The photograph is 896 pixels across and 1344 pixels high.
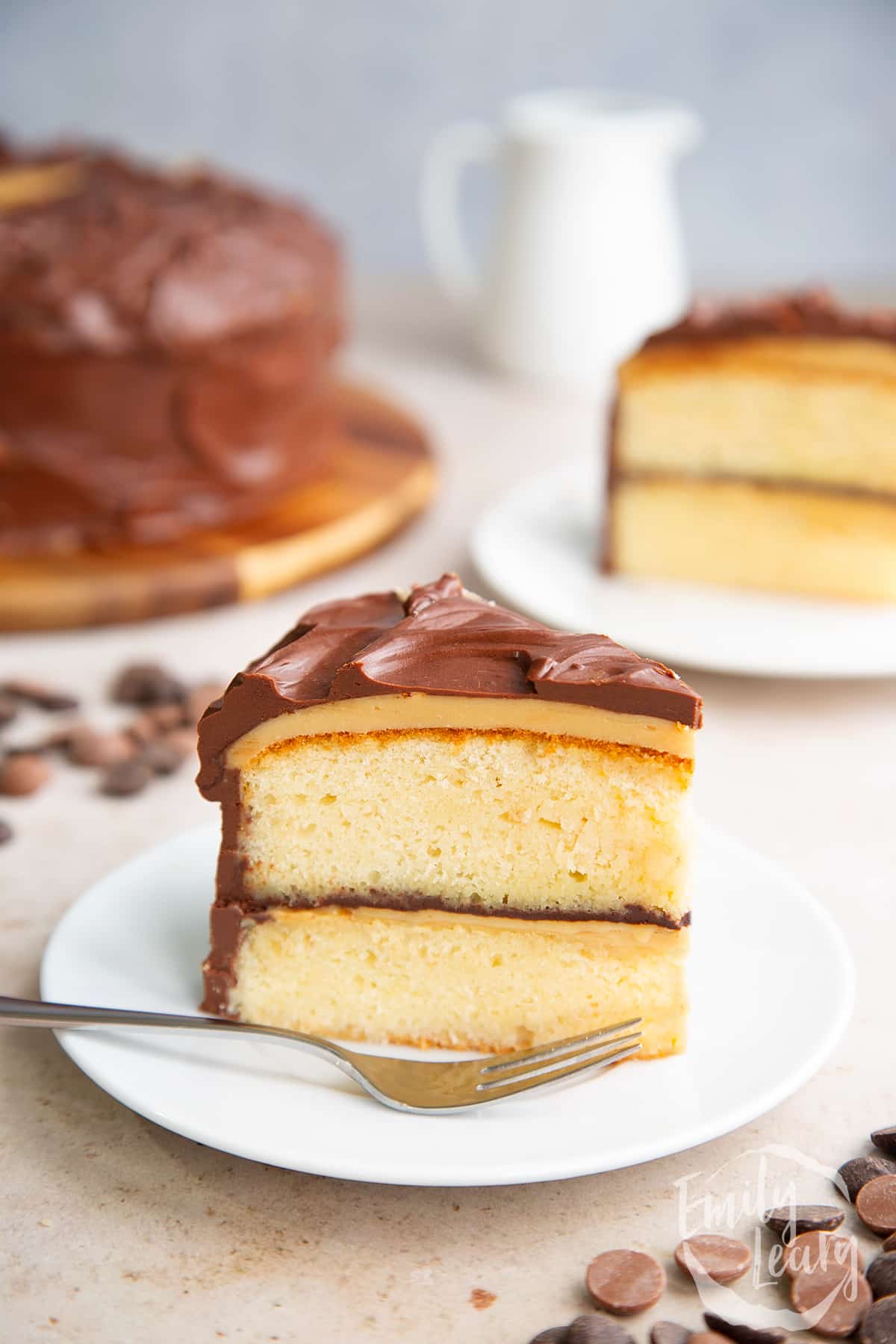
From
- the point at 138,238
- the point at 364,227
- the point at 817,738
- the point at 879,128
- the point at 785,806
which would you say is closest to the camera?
the point at 785,806

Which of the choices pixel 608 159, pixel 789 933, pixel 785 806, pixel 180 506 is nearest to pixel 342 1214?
pixel 789 933

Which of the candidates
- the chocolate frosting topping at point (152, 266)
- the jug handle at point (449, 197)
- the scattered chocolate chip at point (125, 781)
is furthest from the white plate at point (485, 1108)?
the jug handle at point (449, 197)

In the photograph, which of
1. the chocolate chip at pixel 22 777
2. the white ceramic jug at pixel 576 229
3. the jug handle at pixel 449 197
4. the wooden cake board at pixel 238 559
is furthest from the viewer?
the jug handle at pixel 449 197

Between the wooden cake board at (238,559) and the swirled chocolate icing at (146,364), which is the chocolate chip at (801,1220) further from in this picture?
the swirled chocolate icing at (146,364)

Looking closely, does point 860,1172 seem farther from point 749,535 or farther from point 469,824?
point 749,535

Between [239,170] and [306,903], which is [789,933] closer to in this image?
[306,903]

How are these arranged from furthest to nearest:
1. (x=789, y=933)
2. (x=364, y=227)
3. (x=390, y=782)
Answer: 1. (x=364, y=227)
2. (x=789, y=933)
3. (x=390, y=782)
